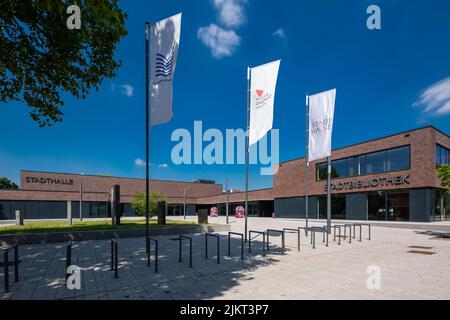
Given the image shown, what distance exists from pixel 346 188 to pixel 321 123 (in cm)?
1726

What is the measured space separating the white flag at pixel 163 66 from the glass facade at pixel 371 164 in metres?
23.3

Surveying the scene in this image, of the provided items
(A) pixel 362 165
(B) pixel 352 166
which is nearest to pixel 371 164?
(A) pixel 362 165

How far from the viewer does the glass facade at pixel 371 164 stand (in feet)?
77.7

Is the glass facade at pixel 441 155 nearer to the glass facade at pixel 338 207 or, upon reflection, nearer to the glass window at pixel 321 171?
the glass facade at pixel 338 207

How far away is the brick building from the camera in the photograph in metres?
22.3

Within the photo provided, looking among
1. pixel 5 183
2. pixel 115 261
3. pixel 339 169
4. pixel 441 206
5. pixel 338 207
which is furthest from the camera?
pixel 5 183

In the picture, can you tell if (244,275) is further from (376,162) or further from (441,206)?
(441,206)

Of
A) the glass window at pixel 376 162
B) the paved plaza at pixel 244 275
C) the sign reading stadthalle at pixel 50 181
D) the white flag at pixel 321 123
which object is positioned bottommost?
the paved plaza at pixel 244 275

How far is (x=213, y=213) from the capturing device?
42.3 metres

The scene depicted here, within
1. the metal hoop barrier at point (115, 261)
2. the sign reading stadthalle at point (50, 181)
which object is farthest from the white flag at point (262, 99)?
the sign reading stadthalle at point (50, 181)

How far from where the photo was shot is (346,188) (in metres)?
28.1

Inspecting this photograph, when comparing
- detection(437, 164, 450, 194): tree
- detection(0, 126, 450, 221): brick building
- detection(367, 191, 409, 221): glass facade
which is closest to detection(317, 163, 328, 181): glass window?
detection(0, 126, 450, 221): brick building

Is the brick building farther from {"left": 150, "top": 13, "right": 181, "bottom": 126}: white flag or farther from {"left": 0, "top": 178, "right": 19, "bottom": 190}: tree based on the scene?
{"left": 0, "top": 178, "right": 19, "bottom": 190}: tree
